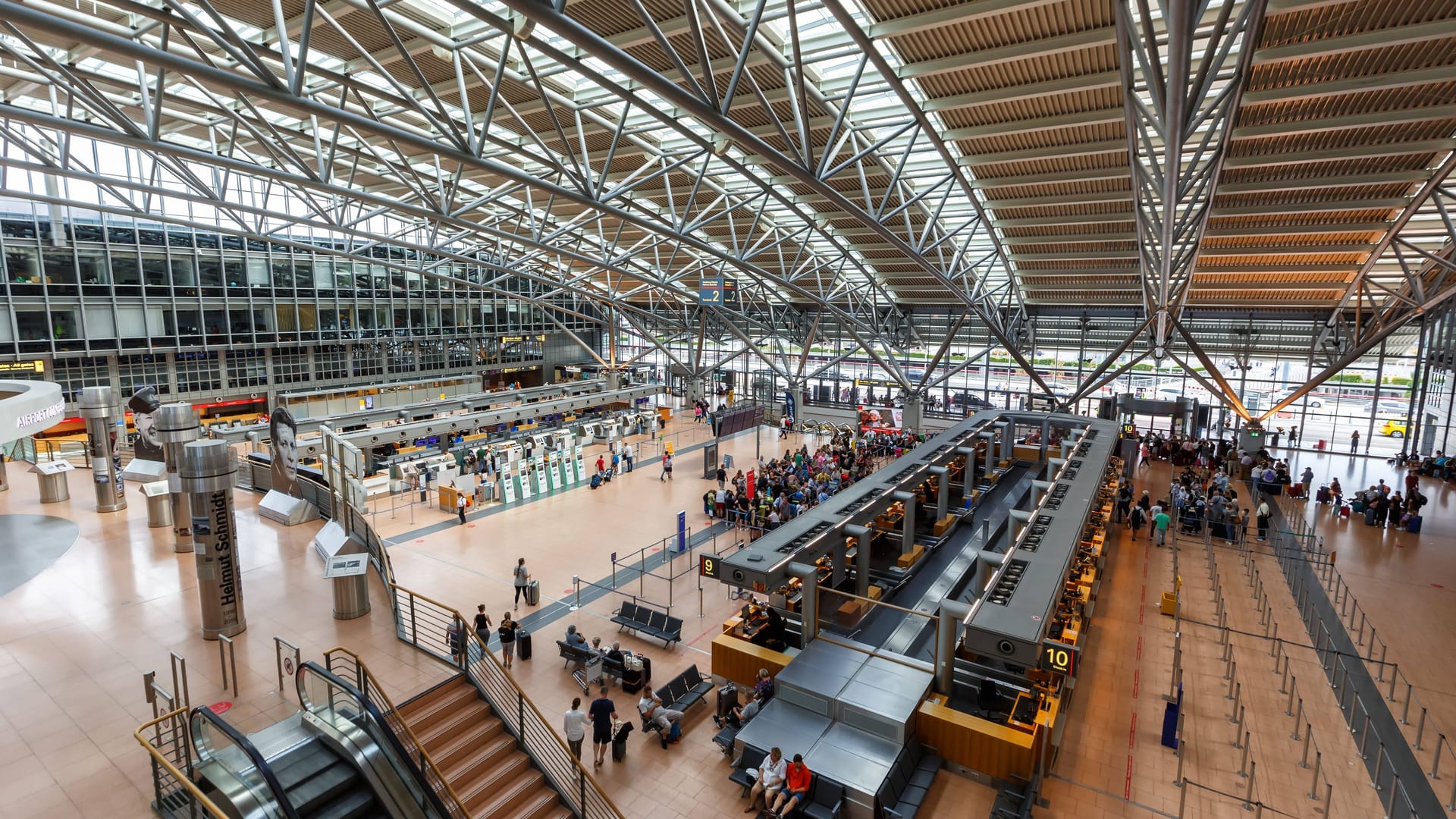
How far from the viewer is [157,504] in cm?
1425

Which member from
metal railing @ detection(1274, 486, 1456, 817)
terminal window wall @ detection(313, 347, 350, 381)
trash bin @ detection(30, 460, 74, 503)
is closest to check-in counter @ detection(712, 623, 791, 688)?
metal railing @ detection(1274, 486, 1456, 817)

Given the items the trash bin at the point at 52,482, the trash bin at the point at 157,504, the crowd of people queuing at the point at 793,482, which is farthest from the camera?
the crowd of people queuing at the point at 793,482

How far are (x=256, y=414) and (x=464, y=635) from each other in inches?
1319

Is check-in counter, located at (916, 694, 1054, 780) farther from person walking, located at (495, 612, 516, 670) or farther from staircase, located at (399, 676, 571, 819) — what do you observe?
person walking, located at (495, 612, 516, 670)

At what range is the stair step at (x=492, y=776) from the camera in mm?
7484

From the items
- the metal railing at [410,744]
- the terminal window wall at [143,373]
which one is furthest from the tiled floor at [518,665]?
the terminal window wall at [143,373]

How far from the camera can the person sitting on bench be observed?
9.98m

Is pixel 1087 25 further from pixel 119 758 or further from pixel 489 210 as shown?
pixel 489 210

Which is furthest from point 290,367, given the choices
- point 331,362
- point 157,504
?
point 157,504

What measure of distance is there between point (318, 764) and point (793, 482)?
18292 mm

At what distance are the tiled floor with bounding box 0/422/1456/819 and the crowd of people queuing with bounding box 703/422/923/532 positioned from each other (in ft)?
11.3

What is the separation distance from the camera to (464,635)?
8.46m

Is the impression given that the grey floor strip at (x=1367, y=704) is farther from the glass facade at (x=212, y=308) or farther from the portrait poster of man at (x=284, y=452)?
the glass facade at (x=212, y=308)

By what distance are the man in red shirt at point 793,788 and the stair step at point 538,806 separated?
8.01 feet
